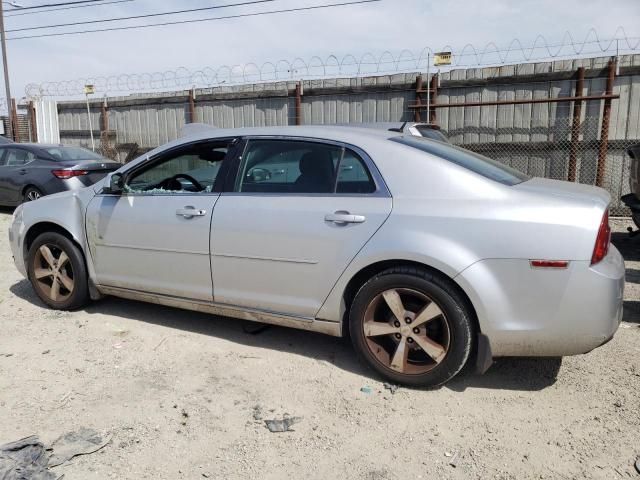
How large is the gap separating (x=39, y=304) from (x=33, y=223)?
0.79 meters

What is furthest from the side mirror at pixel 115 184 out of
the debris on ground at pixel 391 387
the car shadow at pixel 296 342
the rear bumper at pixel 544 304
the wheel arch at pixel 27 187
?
the wheel arch at pixel 27 187

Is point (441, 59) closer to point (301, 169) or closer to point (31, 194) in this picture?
point (301, 169)

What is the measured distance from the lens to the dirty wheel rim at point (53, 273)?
4711mm

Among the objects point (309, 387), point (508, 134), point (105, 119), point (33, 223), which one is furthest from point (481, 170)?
point (105, 119)

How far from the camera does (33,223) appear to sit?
4793mm

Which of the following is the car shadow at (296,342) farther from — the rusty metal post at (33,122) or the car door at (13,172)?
the rusty metal post at (33,122)

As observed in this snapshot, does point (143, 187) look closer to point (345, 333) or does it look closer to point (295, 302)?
point (295, 302)

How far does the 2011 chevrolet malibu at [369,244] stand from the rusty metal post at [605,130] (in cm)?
628

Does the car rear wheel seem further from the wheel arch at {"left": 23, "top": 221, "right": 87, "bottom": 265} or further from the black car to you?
the wheel arch at {"left": 23, "top": 221, "right": 87, "bottom": 265}

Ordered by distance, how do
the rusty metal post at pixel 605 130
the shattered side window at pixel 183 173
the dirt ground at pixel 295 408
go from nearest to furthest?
the dirt ground at pixel 295 408, the shattered side window at pixel 183 173, the rusty metal post at pixel 605 130

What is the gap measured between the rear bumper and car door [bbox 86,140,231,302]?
1942 mm

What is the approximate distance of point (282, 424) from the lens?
3.01 metres

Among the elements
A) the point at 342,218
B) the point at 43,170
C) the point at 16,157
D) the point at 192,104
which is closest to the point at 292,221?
the point at 342,218

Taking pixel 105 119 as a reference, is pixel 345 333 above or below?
below
